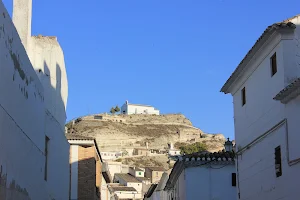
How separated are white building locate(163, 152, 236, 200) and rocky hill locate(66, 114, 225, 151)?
100427 mm

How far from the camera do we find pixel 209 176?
24.4 metres

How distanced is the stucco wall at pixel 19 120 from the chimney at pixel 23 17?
2172 millimetres

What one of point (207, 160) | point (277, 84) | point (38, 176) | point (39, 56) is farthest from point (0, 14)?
point (207, 160)

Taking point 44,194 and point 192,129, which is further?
point 192,129

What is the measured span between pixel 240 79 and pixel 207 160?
21.8 feet

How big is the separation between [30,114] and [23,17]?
3.98 metres

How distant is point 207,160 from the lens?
2436cm

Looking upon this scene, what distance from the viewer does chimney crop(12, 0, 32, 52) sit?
15008mm

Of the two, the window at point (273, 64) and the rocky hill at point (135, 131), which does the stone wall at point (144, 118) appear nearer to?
the rocky hill at point (135, 131)

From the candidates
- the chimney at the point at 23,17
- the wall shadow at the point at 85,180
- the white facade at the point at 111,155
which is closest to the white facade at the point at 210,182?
the wall shadow at the point at 85,180

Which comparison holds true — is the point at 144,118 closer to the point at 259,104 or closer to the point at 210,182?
the point at 210,182

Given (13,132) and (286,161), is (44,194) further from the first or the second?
(286,161)

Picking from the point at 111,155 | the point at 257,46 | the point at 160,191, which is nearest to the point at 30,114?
the point at 257,46

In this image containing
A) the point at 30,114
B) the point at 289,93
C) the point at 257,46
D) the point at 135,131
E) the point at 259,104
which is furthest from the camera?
the point at 135,131
